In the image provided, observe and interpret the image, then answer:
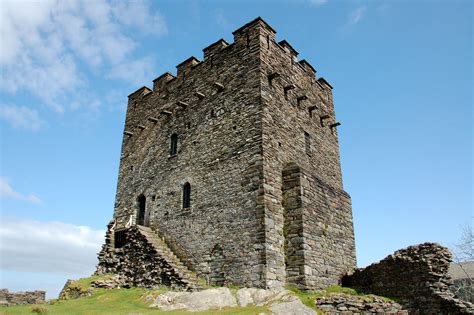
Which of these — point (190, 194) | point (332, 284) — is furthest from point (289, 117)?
point (332, 284)

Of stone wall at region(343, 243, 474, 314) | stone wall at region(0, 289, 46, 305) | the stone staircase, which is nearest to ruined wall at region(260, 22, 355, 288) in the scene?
stone wall at region(343, 243, 474, 314)

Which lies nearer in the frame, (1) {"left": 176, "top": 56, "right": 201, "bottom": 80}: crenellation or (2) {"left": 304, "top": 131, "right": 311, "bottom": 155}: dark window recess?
(2) {"left": 304, "top": 131, "right": 311, "bottom": 155}: dark window recess

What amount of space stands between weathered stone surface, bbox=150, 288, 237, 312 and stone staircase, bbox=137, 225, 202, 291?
1.55m

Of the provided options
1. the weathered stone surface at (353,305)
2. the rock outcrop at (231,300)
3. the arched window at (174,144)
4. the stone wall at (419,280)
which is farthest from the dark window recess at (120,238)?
the stone wall at (419,280)

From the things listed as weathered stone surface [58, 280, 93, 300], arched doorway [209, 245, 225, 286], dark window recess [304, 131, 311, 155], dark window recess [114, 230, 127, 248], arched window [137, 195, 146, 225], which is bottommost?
weathered stone surface [58, 280, 93, 300]

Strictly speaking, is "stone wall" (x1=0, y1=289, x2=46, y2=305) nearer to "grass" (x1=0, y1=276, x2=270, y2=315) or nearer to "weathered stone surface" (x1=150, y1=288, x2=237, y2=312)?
"grass" (x1=0, y1=276, x2=270, y2=315)

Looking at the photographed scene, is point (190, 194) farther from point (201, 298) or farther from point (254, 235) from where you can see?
point (201, 298)

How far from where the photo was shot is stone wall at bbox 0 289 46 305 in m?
15.5

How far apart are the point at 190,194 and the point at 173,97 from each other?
20.4ft

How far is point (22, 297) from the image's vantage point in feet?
51.9

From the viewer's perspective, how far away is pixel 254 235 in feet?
44.7

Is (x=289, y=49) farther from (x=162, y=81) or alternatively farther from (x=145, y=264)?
(x=145, y=264)

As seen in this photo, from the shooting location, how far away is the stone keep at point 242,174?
14016 mm

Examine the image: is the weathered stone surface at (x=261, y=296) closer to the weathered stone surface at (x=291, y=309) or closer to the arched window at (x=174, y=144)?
the weathered stone surface at (x=291, y=309)
